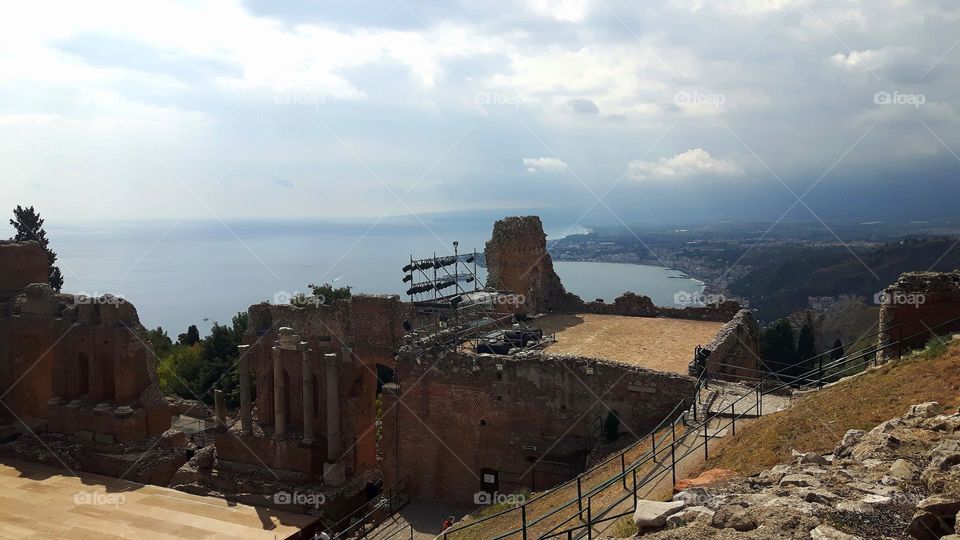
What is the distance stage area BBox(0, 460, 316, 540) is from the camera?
19.9m

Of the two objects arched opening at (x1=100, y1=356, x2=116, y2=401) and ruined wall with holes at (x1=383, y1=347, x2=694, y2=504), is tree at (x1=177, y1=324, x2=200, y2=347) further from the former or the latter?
ruined wall with holes at (x1=383, y1=347, x2=694, y2=504)

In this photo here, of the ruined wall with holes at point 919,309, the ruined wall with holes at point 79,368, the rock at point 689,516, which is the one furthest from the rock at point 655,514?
the ruined wall with holes at point 79,368

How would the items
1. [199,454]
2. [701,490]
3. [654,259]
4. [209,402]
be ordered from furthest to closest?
[654,259]
[209,402]
[199,454]
[701,490]

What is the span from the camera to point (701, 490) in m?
9.58

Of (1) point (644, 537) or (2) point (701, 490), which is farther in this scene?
(2) point (701, 490)

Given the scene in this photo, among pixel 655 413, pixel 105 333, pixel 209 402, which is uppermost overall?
pixel 105 333

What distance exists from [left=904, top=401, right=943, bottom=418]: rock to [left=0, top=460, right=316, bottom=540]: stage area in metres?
16.4

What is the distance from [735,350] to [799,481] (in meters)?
13.5

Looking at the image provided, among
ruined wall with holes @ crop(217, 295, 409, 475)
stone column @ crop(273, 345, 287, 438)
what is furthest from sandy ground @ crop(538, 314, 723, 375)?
stone column @ crop(273, 345, 287, 438)

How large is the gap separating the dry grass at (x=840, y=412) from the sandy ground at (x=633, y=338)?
5.97 meters

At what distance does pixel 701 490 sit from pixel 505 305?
1895 cm

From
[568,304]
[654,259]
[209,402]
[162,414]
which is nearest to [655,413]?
[568,304]

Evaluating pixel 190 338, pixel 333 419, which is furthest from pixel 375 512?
pixel 190 338

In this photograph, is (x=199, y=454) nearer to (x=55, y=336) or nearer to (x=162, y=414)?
(x=162, y=414)
